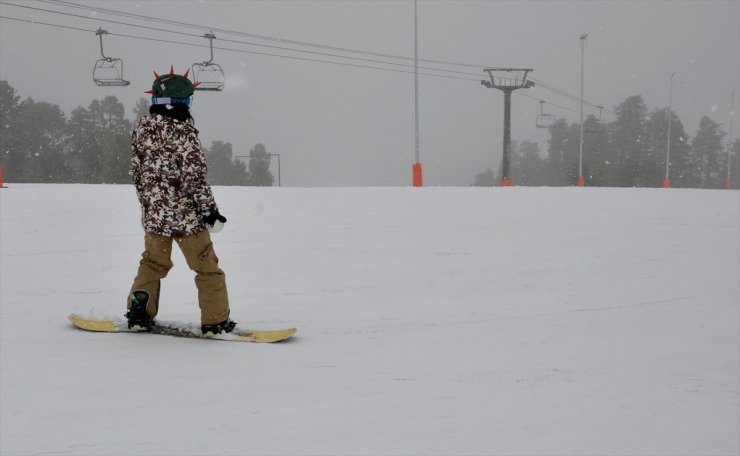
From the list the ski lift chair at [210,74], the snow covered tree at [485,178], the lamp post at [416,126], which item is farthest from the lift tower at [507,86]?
the snow covered tree at [485,178]

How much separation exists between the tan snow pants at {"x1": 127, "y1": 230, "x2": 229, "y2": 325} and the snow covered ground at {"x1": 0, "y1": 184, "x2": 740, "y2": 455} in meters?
0.25

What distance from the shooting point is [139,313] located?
3.92 meters

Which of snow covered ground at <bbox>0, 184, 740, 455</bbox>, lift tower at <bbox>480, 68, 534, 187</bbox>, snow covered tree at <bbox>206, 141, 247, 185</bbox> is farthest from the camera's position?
snow covered tree at <bbox>206, 141, 247, 185</bbox>

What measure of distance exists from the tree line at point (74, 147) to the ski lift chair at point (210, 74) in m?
22.8

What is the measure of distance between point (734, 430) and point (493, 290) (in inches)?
111

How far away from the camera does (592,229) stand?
8.88 meters

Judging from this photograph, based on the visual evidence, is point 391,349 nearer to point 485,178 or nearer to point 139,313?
point 139,313

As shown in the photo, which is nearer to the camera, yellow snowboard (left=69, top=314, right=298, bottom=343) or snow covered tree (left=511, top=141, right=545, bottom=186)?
yellow snowboard (left=69, top=314, right=298, bottom=343)

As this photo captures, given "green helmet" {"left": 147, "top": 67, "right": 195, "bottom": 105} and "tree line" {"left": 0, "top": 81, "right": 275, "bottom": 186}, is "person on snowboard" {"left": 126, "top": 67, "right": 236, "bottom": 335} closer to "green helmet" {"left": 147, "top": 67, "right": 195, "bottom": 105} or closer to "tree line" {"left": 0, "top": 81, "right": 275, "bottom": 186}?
"green helmet" {"left": 147, "top": 67, "right": 195, "bottom": 105}

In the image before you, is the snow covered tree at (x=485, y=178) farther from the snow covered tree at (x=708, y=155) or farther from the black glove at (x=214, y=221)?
the black glove at (x=214, y=221)

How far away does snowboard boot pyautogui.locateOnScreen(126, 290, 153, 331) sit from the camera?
12.8 ft

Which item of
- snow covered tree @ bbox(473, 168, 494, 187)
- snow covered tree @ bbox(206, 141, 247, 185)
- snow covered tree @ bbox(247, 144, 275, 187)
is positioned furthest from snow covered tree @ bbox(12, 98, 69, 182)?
snow covered tree @ bbox(473, 168, 494, 187)

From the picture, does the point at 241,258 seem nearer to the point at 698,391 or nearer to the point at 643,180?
the point at 698,391

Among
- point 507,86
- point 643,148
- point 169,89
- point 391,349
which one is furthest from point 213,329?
point 643,148
